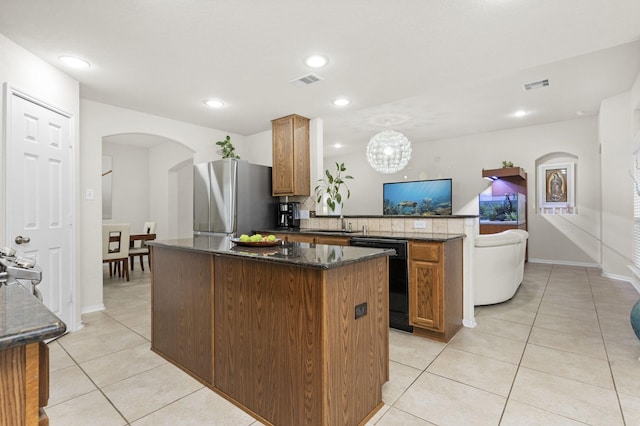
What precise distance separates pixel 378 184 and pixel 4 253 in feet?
26.0

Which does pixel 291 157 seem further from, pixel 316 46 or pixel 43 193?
pixel 43 193

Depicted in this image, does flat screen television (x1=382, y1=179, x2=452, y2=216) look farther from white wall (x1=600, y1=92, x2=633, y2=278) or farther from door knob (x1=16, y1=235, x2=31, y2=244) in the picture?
door knob (x1=16, y1=235, x2=31, y2=244)

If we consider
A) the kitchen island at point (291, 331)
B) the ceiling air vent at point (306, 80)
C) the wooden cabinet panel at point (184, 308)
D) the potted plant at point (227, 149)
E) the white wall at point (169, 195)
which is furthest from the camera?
the white wall at point (169, 195)

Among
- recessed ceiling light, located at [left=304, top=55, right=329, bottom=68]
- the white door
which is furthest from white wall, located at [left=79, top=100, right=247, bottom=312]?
recessed ceiling light, located at [left=304, top=55, right=329, bottom=68]

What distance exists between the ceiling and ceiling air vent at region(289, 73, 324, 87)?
0.28ft

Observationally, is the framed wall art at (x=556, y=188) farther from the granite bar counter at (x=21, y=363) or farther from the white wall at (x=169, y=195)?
the granite bar counter at (x=21, y=363)

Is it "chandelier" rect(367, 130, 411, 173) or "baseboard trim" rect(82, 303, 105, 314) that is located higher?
"chandelier" rect(367, 130, 411, 173)

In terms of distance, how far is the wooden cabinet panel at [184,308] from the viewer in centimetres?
209

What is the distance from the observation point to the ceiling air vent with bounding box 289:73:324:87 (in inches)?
126

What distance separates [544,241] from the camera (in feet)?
21.2

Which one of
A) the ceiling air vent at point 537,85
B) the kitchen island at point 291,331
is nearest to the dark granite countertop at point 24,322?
the kitchen island at point 291,331

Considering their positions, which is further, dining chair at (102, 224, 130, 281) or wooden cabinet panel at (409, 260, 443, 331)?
dining chair at (102, 224, 130, 281)

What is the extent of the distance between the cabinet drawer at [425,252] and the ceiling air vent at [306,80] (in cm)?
189

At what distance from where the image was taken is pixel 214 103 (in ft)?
13.0
